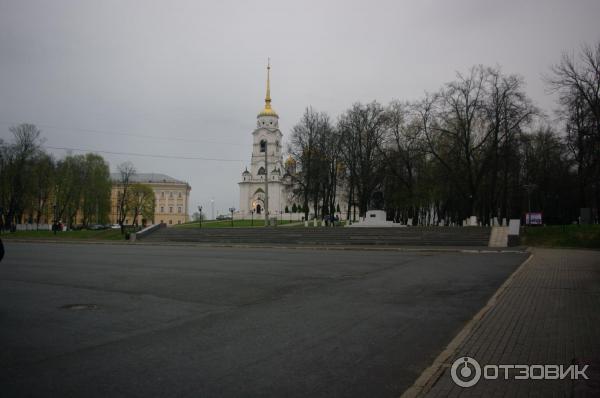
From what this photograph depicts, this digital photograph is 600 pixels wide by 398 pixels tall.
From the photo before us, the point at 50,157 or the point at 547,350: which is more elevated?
the point at 50,157

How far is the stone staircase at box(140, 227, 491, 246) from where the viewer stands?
113ft

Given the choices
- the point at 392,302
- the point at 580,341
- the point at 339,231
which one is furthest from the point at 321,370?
the point at 339,231

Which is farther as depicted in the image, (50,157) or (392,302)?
(50,157)

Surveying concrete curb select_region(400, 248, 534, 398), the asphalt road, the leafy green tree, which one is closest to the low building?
the leafy green tree

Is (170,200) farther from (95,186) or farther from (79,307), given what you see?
(79,307)

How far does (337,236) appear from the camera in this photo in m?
38.6

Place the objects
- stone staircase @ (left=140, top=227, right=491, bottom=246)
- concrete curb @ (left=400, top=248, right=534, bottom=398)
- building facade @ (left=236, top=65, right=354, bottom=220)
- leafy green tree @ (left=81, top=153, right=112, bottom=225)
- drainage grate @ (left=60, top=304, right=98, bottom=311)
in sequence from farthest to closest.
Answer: building facade @ (left=236, top=65, right=354, bottom=220) → leafy green tree @ (left=81, top=153, right=112, bottom=225) → stone staircase @ (left=140, top=227, right=491, bottom=246) → drainage grate @ (left=60, top=304, right=98, bottom=311) → concrete curb @ (left=400, top=248, right=534, bottom=398)

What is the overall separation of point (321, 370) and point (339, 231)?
35191 mm

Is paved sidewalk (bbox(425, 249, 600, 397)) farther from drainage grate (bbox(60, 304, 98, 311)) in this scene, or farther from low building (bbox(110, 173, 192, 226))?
low building (bbox(110, 173, 192, 226))

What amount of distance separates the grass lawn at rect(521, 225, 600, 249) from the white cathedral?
70.5 metres

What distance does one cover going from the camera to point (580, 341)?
6.58 m

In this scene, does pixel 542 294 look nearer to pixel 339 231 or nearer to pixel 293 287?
pixel 293 287

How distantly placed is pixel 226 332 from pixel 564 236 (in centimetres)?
3290

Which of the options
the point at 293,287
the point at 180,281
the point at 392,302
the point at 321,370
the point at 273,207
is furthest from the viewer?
the point at 273,207
